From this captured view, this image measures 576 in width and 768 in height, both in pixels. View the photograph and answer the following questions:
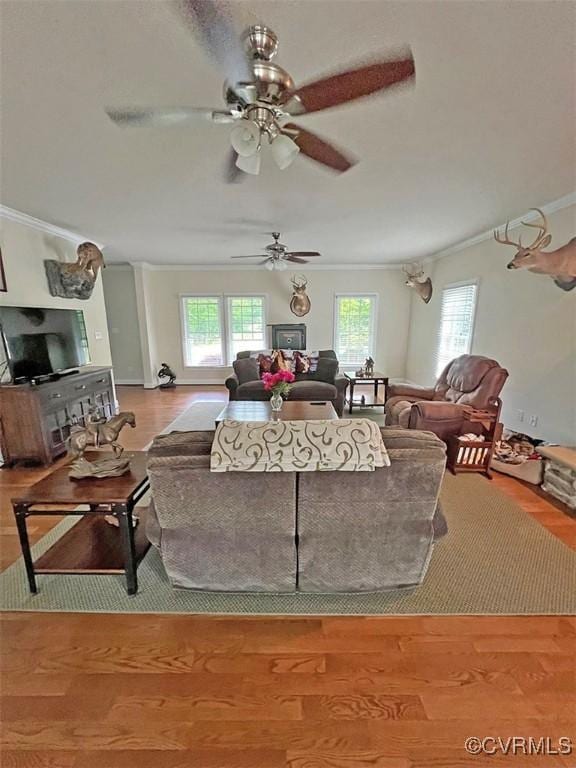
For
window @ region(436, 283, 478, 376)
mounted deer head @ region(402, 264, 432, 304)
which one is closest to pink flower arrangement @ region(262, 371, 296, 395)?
window @ region(436, 283, 478, 376)

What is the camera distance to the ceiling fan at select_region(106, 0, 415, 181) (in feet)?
3.71

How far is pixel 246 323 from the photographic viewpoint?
7086 mm

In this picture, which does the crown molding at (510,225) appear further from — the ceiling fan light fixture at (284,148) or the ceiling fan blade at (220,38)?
the ceiling fan blade at (220,38)

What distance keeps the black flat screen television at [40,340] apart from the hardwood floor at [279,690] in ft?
8.27

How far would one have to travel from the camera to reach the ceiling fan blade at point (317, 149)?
1.65 metres

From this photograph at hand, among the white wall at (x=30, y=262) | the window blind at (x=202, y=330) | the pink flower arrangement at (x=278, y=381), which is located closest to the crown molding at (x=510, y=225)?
the pink flower arrangement at (x=278, y=381)

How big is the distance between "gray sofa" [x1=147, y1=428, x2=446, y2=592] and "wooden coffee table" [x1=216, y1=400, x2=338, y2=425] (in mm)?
1676

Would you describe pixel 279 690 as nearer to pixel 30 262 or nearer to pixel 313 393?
pixel 313 393

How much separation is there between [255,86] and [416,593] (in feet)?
8.21

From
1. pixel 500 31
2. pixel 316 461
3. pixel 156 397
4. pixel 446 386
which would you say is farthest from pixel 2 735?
pixel 156 397

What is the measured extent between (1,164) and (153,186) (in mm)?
1043

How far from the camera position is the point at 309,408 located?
3693 mm

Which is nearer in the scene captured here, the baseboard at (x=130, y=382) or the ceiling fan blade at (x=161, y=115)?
the ceiling fan blade at (x=161, y=115)

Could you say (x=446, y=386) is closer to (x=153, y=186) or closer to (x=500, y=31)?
(x=500, y=31)
